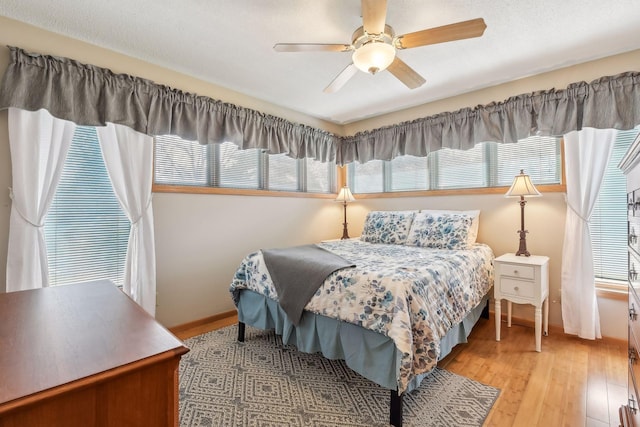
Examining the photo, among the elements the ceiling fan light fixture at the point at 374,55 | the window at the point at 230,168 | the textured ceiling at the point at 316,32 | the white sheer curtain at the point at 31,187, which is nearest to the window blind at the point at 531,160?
the textured ceiling at the point at 316,32

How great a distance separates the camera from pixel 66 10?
A: 1.87 m

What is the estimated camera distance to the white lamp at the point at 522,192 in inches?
99.9

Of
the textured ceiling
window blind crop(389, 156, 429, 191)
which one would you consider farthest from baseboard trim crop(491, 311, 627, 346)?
the textured ceiling

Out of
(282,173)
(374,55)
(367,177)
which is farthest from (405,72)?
(367,177)

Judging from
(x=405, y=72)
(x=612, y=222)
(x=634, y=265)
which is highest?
(x=405, y=72)

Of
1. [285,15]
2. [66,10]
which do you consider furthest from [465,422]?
[66,10]

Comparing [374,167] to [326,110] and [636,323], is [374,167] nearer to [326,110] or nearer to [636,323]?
[326,110]

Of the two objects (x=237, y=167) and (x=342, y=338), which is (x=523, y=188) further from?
(x=237, y=167)

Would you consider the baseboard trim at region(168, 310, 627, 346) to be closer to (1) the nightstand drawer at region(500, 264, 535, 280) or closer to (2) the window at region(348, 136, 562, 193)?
(1) the nightstand drawer at region(500, 264, 535, 280)

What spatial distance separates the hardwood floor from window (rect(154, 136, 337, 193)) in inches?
58.1

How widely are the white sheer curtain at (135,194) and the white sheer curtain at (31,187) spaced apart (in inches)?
12.3

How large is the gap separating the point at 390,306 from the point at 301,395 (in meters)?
0.82

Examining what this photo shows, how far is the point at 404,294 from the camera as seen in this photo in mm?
1536

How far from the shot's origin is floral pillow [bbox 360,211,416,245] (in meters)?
3.15
